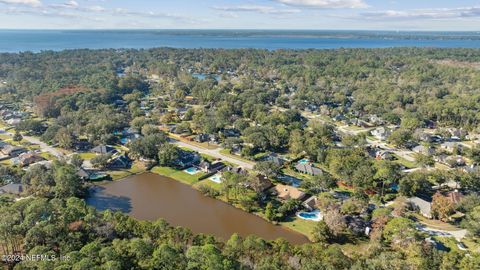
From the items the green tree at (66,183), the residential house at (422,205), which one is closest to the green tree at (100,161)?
the green tree at (66,183)

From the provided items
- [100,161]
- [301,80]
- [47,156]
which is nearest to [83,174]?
[100,161]

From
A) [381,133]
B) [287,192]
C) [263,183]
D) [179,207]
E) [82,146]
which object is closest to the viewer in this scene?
[179,207]

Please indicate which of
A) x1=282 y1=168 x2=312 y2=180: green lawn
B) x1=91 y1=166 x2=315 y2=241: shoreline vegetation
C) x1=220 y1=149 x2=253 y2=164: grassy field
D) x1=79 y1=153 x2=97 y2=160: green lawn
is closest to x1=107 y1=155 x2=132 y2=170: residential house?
x1=91 y1=166 x2=315 y2=241: shoreline vegetation

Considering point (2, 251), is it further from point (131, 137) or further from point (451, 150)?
point (451, 150)

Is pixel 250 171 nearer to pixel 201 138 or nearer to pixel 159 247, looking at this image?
pixel 201 138

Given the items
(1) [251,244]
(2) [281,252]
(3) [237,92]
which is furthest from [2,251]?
(3) [237,92]

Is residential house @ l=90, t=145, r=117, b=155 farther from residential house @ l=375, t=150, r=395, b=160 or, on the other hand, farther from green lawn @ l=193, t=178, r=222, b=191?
residential house @ l=375, t=150, r=395, b=160

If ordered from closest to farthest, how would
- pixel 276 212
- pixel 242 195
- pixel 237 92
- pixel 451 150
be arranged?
pixel 276 212, pixel 242 195, pixel 451 150, pixel 237 92
